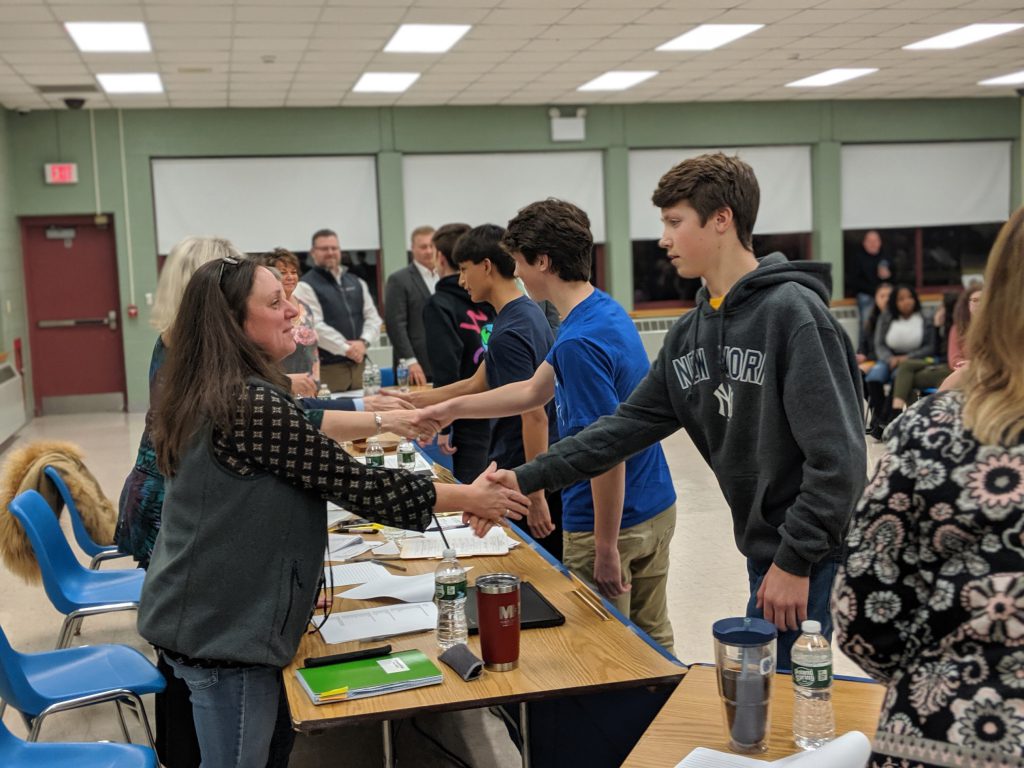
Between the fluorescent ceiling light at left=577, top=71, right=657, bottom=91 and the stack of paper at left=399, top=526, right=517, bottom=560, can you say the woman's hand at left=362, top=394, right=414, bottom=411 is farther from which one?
the fluorescent ceiling light at left=577, top=71, right=657, bottom=91

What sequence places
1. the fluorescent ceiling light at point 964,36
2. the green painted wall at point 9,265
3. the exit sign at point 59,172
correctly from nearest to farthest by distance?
the fluorescent ceiling light at point 964,36
the green painted wall at point 9,265
the exit sign at point 59,172

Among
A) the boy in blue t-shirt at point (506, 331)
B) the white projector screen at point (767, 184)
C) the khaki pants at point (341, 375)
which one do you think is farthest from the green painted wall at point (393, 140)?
the boy in blue t-shirt at point (506, 331)

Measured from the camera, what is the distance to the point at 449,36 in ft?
27.9

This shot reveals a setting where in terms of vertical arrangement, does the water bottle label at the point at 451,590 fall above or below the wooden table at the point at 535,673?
above

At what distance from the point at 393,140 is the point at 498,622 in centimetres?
1048

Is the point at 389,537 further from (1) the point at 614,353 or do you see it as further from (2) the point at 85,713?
(2) the point at 85,713

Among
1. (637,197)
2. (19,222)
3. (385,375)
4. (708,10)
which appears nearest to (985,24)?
(708,10)

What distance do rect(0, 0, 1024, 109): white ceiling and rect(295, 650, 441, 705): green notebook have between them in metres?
6.30

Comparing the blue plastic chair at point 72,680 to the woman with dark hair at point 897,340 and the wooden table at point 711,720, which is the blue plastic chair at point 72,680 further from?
the woman with dark hair at point 897,340

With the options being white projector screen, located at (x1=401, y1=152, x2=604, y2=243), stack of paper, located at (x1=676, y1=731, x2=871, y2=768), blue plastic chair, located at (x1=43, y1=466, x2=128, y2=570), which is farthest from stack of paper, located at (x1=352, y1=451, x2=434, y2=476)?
white projector screen, located at (x1=401, y1=152, x2=604, y2=243)

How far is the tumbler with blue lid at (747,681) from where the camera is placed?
156 cm

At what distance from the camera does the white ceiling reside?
764 centimetres

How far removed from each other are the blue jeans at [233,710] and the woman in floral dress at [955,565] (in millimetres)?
1169

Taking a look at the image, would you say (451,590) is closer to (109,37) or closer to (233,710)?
(233,710)
